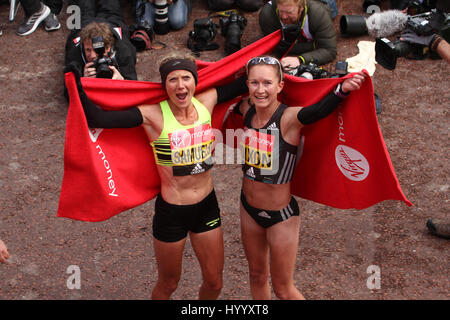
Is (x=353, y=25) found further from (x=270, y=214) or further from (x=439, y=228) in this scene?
(x=270, y=214)

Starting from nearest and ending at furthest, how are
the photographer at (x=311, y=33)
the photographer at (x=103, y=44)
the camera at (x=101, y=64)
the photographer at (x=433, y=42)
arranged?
the photographer at (x=433, y=42) → the camera at (x=101, y=64) → the photographer at (x=103, y=44) → the photographer at (x=311, y=33)

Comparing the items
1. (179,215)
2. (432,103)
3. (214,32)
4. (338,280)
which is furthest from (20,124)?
(432,103)

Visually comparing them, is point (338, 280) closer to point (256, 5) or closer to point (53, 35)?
point (256, 5)

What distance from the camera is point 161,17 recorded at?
1086cm

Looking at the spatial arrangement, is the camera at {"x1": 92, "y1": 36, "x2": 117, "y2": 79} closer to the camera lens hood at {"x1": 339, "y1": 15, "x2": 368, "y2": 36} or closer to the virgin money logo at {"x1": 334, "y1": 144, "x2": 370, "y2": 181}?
the virgin money logo at {"x1": 334, "y1": 144, "x2": 370, "y2": 181}

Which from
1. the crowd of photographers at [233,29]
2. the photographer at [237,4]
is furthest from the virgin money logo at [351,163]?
the photographer at [237,4]

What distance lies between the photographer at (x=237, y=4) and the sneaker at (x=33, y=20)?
3.26m

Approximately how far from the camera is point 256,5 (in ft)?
37.4

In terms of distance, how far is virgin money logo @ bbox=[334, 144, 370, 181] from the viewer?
5.36 meters

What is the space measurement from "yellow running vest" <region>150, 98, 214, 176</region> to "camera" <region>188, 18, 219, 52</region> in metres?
5.41

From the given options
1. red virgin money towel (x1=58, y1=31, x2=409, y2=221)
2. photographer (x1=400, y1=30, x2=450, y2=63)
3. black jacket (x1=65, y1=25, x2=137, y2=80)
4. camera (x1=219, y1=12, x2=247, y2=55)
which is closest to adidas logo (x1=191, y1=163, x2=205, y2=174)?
red virgin money towel (x1=58, y1=31, x2=409, y2=221)

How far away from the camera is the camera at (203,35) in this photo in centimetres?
1034

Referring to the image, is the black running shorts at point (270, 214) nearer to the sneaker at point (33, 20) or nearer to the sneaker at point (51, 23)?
the sneaker at point (51, 23)

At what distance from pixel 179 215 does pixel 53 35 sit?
7.24 m
